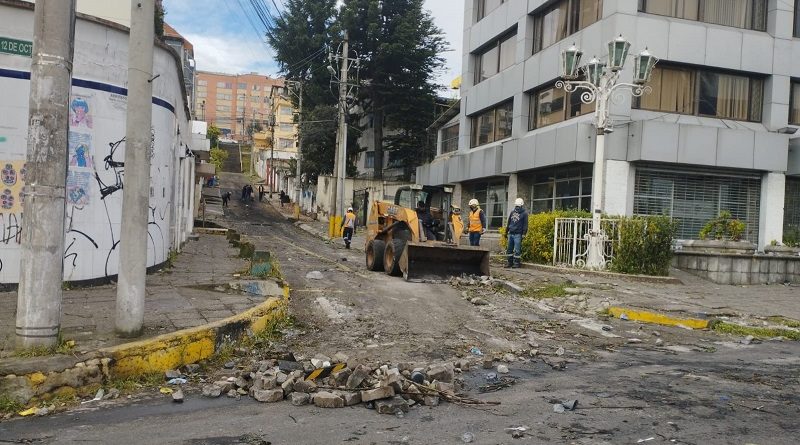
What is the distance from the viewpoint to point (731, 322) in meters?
9.59

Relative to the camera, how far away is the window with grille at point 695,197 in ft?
61.9

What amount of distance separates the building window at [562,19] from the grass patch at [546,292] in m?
11.4

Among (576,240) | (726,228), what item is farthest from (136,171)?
(726,228)

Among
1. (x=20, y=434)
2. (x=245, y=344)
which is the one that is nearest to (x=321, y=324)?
(x=245, y=344)

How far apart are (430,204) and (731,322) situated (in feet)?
26.1

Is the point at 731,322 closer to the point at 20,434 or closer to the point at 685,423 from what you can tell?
the point at 685,423

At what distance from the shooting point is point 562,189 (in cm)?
2130

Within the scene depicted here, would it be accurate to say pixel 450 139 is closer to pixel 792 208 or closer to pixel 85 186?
pixel 792 208

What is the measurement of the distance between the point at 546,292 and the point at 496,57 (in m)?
→ 17.9

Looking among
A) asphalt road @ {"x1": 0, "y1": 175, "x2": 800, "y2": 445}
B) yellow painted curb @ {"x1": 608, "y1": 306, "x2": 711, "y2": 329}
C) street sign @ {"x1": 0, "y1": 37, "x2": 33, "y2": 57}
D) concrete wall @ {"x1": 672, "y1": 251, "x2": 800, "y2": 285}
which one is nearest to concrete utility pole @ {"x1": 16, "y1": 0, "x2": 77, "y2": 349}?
asphalt road @ {"x1": 0, "y1": 175, "x2": 800, "y2": 445}

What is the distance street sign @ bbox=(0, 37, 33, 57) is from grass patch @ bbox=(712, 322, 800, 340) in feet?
35.4

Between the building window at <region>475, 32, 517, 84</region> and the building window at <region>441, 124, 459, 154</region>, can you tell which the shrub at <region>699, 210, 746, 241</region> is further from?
the building window at <region>441, 124, 459, 154</region>

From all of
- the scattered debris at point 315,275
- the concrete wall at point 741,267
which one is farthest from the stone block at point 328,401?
the concrete wall at point 741,267

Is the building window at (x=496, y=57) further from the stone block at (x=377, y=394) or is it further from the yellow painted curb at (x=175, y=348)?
the stone block at (x=377, y=394)
